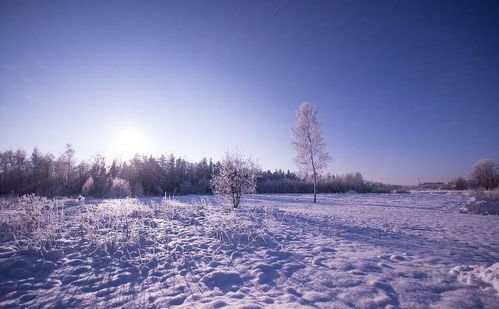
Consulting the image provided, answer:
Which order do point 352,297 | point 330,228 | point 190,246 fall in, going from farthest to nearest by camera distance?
point 330,228
point 190,246
point 352,297

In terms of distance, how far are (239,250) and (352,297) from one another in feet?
11.8

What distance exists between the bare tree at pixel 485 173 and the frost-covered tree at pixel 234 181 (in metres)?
56.3

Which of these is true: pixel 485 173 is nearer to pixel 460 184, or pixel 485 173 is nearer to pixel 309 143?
pixel 460 184

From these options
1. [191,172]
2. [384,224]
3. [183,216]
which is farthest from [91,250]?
[191,172]

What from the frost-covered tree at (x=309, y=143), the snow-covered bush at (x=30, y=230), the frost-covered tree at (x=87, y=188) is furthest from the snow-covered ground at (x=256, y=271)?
the frost-covered tree at (x=87, y=188)

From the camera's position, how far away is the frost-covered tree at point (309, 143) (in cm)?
2756

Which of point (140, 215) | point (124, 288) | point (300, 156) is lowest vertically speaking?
point (124, 288)

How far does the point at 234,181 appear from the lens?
55.1 feet

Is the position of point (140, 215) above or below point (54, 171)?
below

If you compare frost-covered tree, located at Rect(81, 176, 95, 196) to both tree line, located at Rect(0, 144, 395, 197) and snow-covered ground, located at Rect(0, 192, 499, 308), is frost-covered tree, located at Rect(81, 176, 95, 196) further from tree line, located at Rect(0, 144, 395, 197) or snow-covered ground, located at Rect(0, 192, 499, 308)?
snow-covered ground, located at Rect(0, 192, 499, 308)

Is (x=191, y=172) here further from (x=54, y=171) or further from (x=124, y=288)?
(x=124, y=288)

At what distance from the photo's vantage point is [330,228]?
10.5m

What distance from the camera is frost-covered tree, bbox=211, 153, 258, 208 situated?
16828 mm

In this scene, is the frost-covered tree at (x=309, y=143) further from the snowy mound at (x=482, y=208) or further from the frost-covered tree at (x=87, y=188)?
the frost-covered tree at (x=87, y=188)
